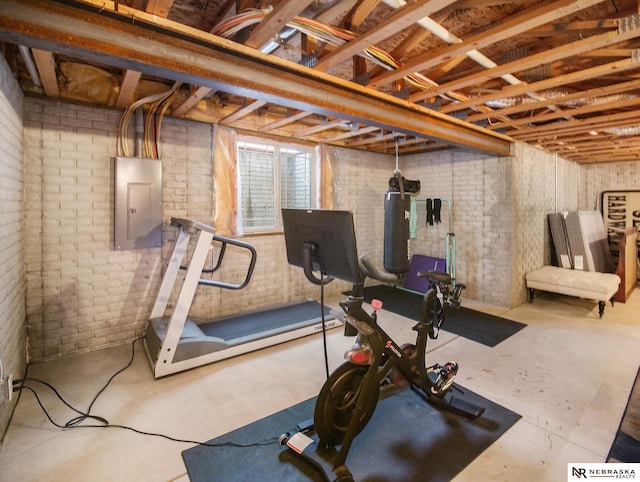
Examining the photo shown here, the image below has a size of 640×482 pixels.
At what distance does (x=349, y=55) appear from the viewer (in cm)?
209

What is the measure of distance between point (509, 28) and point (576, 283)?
4.13m

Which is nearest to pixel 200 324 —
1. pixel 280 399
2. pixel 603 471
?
pixel 280 399

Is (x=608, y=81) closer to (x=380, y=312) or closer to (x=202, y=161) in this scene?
(x=380, y=312)

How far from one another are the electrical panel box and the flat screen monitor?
211 centimetres

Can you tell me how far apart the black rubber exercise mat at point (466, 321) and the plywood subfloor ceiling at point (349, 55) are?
88.3 inches

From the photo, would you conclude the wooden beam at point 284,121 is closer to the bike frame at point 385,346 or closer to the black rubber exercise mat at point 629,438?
the bike frame at point 385,346

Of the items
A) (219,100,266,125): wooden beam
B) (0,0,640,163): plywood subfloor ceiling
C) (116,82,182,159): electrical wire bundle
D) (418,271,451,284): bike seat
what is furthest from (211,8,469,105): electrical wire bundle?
(418,271,451,284): bike seat

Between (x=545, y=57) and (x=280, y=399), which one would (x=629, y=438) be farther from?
(x=545, y=57)

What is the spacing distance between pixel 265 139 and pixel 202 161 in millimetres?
983

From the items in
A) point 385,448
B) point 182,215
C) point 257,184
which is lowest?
point 385,448

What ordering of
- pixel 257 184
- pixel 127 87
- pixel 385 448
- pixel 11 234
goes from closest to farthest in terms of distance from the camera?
1. pixel 385 448
2. pixel 11 234
3. pixel 127 87
4. pixel 257 184

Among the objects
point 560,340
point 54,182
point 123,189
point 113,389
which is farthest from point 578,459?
point 54,182

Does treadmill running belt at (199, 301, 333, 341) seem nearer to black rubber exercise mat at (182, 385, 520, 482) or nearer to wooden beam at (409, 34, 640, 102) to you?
black rubber exercise mat at (182, 385, 520, 482)

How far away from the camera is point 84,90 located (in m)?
3.06
